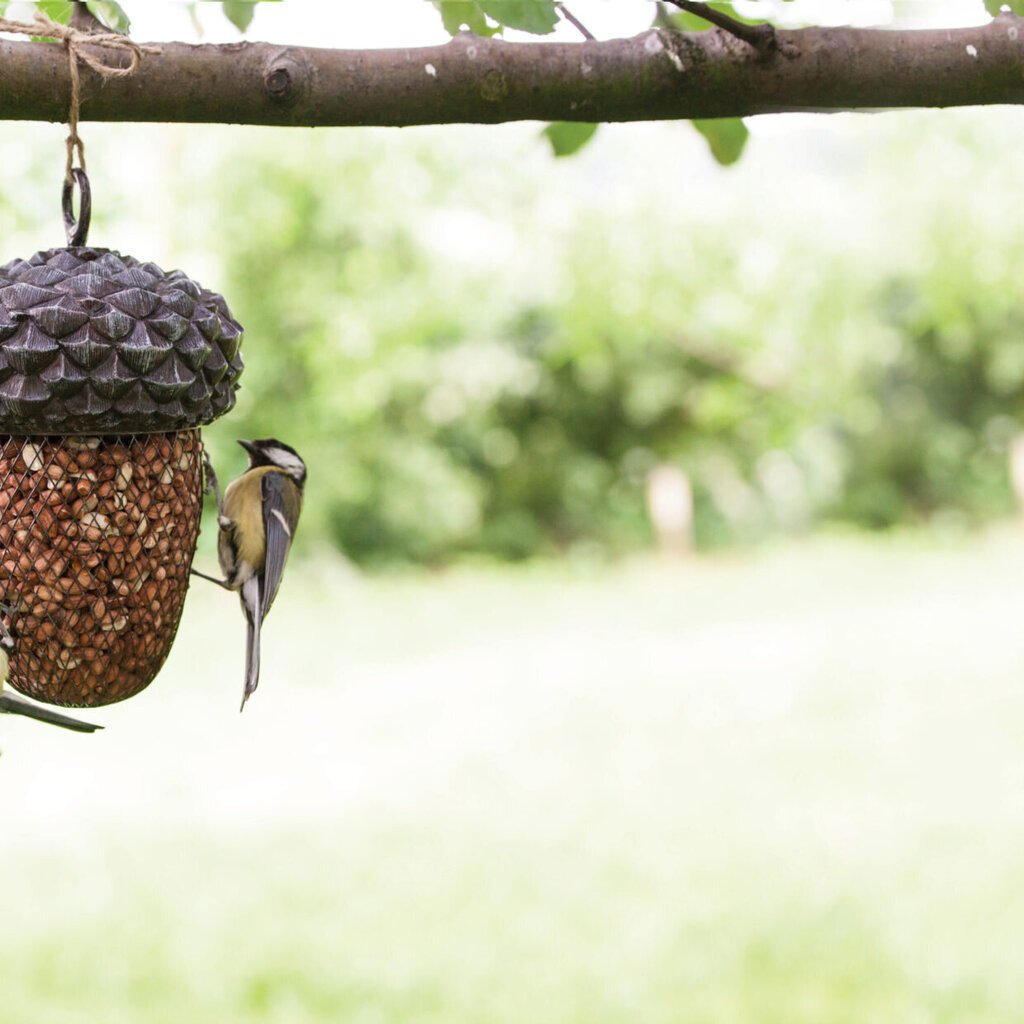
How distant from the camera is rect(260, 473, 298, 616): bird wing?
2.02 meters

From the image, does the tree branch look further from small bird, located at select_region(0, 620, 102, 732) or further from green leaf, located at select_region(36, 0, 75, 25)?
small bird, located at select_region(0, 620, 102, 732)

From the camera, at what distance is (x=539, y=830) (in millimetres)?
6465

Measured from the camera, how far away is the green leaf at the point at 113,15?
1709mm

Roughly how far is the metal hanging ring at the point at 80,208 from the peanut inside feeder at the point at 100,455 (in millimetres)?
18

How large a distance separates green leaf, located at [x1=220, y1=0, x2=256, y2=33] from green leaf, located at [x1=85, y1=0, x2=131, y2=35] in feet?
0.68

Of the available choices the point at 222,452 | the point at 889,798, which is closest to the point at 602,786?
the point at 889,798

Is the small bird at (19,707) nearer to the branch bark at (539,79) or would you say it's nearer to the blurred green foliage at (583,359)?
the branch bark at (539,79)

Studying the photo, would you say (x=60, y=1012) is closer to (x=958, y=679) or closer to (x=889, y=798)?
(x=889, y=798)

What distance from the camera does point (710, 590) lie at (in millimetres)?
12992

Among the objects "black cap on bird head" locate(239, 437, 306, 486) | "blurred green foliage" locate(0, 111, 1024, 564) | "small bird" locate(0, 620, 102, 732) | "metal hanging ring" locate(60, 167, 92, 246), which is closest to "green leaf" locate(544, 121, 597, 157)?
"black cap on bird head" locate(239, 437, 306, 486)

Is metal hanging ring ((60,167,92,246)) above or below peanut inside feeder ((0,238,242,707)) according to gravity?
above

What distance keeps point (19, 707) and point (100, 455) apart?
344 millimetres

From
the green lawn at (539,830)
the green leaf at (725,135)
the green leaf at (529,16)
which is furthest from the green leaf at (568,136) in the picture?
the green lawn at (539,830)

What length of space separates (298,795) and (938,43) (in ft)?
19.7
